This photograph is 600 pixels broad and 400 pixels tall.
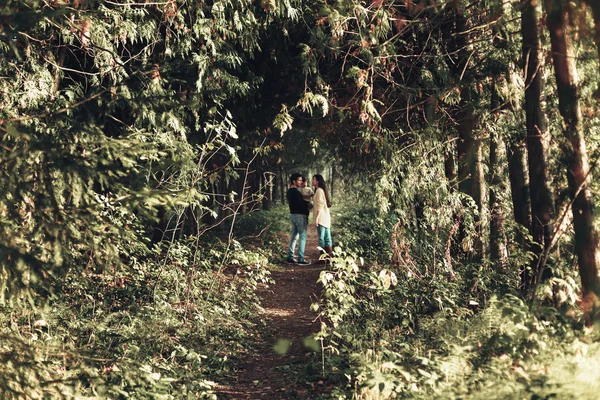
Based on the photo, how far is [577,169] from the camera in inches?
245

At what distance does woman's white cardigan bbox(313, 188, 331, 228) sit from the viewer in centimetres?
1503

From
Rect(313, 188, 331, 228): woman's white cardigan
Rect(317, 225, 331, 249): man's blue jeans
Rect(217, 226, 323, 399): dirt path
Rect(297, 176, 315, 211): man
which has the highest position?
Rect(297, 176, 315, 211): man

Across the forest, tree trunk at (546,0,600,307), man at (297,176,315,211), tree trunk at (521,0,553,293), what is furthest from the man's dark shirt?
tree trunk at (546,0,600,307)

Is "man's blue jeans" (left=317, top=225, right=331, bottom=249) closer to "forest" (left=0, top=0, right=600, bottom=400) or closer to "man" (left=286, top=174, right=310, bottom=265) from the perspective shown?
"man" (left=286, top=174, right=310, bottom=265)

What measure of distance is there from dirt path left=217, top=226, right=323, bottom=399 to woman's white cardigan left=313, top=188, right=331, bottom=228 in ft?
5.19

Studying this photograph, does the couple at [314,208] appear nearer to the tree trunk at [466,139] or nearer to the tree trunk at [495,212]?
the tree trunk at [495,212]

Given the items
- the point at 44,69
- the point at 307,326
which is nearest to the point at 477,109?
the point at 307,326

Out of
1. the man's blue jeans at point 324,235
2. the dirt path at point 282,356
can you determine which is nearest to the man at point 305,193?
the man's blue jeans at point 324,235

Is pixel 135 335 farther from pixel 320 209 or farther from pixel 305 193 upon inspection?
pixel 305 193

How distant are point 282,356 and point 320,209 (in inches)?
270

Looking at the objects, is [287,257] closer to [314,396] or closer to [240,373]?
[240,373]

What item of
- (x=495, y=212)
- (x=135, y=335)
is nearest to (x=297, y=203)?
(x=495, y=212)

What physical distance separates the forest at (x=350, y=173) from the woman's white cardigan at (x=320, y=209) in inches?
64.6

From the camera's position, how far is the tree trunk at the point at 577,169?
242 inches
